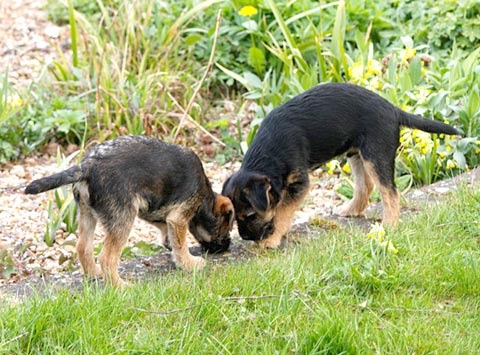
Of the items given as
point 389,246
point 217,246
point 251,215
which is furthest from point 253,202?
point 389,246

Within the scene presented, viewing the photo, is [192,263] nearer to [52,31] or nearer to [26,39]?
[26,39]

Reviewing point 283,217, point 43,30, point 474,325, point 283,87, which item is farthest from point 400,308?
point 43,30

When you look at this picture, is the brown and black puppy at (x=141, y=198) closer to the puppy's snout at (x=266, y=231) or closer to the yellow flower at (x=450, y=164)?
the puppy's snout at (x=266, y=231)

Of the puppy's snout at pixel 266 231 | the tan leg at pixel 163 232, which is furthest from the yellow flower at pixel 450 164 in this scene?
the tan leg at pixel 163 232

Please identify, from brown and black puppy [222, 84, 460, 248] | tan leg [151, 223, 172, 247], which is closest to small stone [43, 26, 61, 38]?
brown and black puppy [222, 84, 460, 248]

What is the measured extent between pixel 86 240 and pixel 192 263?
2.67 feet

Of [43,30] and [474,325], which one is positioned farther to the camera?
[43,30]

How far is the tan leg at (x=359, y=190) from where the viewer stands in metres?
7.71

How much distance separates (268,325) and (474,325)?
1195mm

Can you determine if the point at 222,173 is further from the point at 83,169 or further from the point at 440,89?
the point at 83,169

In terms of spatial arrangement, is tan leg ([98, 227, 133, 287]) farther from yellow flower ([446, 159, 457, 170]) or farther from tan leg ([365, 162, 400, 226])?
yellow flower ([446, 159, 457, 170])

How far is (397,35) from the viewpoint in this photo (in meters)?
10.7

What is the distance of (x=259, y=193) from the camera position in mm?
6977

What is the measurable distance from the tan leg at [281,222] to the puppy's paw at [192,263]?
59 cm
